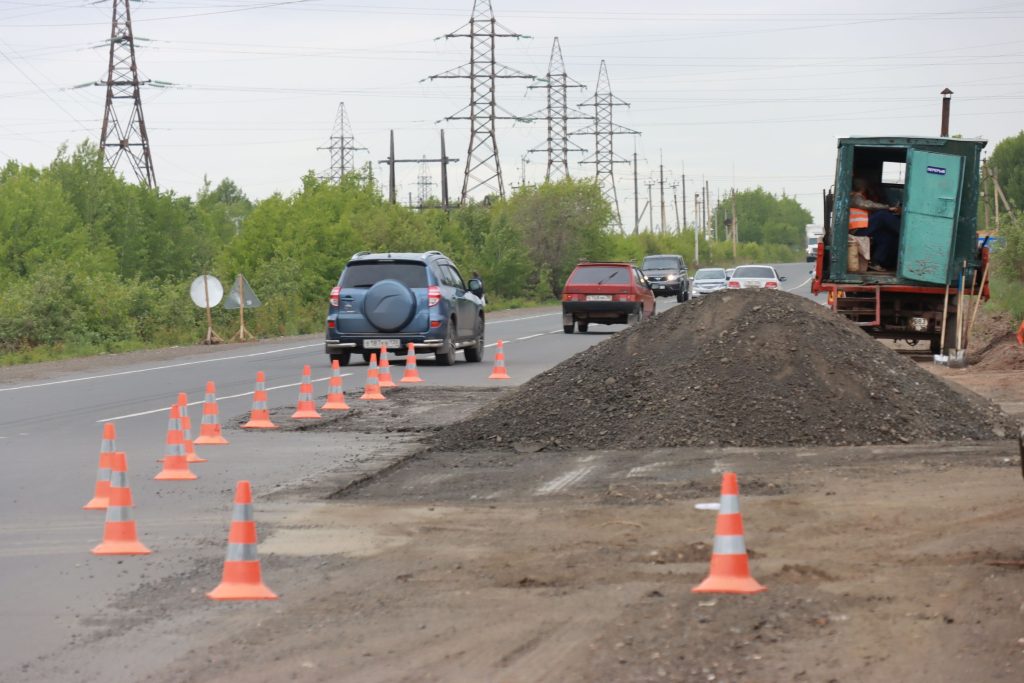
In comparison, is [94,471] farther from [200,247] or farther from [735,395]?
[200,247]

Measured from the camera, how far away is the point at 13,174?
2813 inches

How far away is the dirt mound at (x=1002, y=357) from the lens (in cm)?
2486

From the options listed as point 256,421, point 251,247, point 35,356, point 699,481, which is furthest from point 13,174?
point 699,481

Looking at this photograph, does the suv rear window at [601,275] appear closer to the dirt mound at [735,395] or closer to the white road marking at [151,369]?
the white road marking at [151,369]

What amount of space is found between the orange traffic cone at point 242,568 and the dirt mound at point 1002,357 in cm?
1918

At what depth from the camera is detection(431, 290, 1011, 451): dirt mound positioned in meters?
14.2

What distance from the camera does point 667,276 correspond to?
68.2m

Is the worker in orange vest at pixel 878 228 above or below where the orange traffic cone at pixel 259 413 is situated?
above

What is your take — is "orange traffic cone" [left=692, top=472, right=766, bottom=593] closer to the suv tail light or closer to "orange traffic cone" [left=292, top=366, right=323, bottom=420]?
"orange traffic cone" [left=292, top=366, right=323, bottom=420]

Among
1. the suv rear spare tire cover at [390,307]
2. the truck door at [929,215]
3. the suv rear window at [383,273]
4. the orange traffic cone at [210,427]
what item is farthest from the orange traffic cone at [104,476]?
the truck door at [929,215]

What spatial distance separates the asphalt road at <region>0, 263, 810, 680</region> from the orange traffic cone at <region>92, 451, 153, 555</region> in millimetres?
106

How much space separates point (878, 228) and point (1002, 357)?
3784mm

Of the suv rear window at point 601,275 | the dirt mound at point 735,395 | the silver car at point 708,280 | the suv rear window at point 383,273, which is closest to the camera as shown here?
the dirt mound at point 735,395

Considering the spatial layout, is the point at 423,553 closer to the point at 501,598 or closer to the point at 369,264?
the point at 501,598
